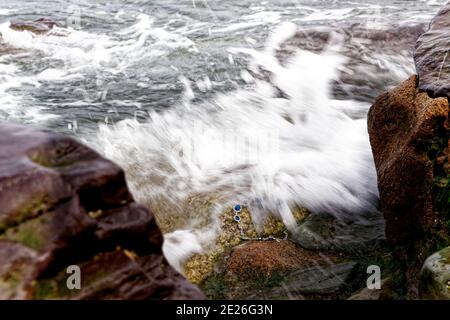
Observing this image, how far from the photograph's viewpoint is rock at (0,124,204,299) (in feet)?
8.98

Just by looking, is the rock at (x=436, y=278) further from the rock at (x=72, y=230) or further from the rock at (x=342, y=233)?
the rock at (x=72, y=230)

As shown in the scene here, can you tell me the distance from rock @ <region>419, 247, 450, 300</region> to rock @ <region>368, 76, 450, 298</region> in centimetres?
45

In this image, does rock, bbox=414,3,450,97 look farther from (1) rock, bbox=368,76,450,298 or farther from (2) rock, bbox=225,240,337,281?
(2) rock, bbox=225,240,337,281

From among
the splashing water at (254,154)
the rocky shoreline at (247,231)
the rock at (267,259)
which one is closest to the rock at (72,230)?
the rocky shoreline at (247,231)

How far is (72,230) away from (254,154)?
4145 mm

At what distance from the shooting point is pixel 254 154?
267 inches

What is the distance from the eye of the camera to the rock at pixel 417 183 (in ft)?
14.3

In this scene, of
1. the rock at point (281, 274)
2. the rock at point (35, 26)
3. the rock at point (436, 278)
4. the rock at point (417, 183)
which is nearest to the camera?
the rock at point (436, 278)

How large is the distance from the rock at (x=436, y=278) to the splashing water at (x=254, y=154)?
173cm

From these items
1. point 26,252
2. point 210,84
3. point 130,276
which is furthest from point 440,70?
point 210,84

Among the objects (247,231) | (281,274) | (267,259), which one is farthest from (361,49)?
(281,274)

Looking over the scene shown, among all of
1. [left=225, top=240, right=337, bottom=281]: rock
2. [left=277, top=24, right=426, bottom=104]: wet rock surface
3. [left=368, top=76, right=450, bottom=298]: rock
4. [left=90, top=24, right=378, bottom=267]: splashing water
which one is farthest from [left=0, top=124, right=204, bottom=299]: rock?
[left=277, top=24, right=426, bottom=104]: wet rock surface

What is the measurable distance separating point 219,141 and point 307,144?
1089mm

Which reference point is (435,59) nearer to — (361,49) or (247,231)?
(247,231)
